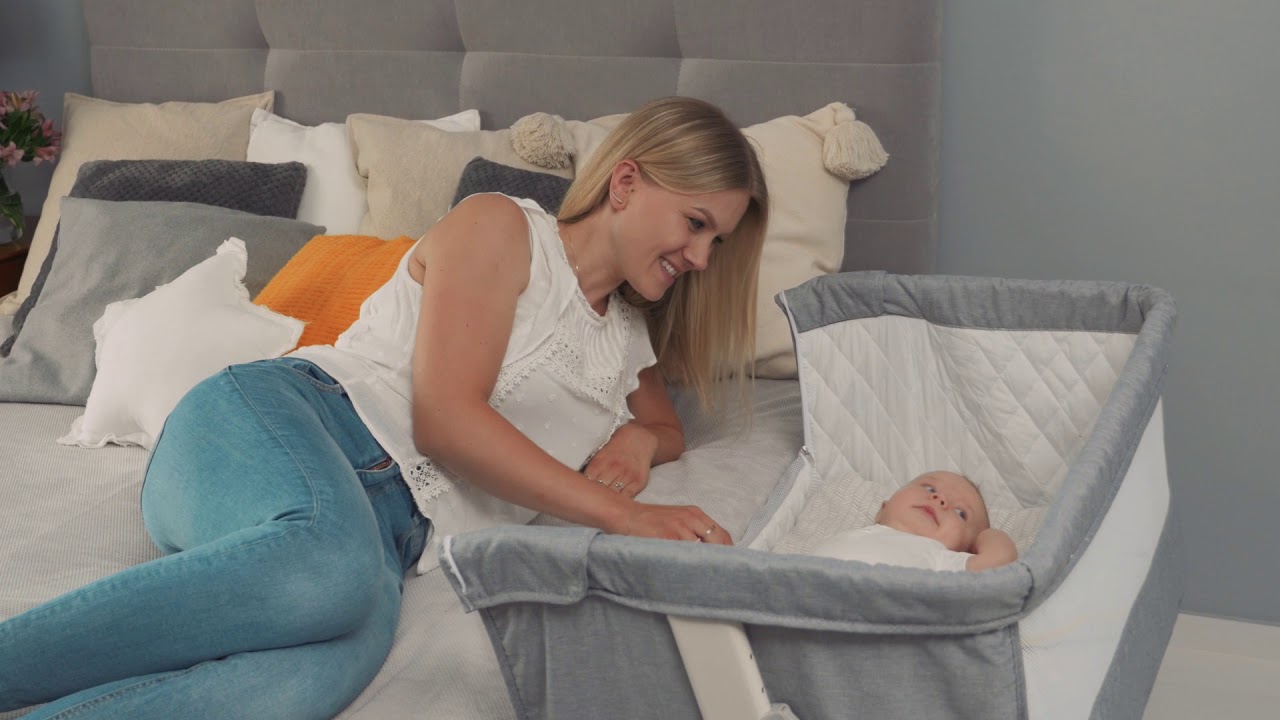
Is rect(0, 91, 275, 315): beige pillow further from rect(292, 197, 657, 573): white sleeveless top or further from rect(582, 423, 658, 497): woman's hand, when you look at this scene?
rect(582, 423, 658, 497): woman's hand

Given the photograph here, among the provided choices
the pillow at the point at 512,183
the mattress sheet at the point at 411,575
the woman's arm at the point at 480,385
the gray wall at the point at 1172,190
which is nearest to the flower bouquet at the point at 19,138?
the mattress sheet at the point at 411,575

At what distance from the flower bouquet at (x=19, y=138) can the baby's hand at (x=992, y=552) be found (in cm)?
202

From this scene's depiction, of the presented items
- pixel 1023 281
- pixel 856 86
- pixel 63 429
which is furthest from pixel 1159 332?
pixel 63 429

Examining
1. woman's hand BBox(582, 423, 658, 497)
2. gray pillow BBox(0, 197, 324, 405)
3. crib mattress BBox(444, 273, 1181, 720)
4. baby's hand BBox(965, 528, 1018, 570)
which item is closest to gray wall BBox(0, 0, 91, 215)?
gray pillow BBox(0, 197, 324, 405)

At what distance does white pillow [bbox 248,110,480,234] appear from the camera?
7.47 feet

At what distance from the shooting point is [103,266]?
1.99 m

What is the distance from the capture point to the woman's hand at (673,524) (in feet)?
4.17

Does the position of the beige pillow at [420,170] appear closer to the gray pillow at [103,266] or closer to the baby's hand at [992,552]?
the gray pillow at [103,266]

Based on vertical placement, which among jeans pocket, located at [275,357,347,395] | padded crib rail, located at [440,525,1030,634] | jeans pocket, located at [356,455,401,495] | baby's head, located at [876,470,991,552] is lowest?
baby's head, located at [876,470,991,552]

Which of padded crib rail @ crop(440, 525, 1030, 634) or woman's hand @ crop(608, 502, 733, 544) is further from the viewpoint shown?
woman's hand @ crop(608, 502, 733, 544)

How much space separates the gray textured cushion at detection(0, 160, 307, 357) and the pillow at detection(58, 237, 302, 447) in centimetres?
41

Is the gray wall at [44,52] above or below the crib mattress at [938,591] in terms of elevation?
above

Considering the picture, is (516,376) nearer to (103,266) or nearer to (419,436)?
(419,436)

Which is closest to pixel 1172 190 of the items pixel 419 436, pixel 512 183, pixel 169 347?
pixel 512 183
